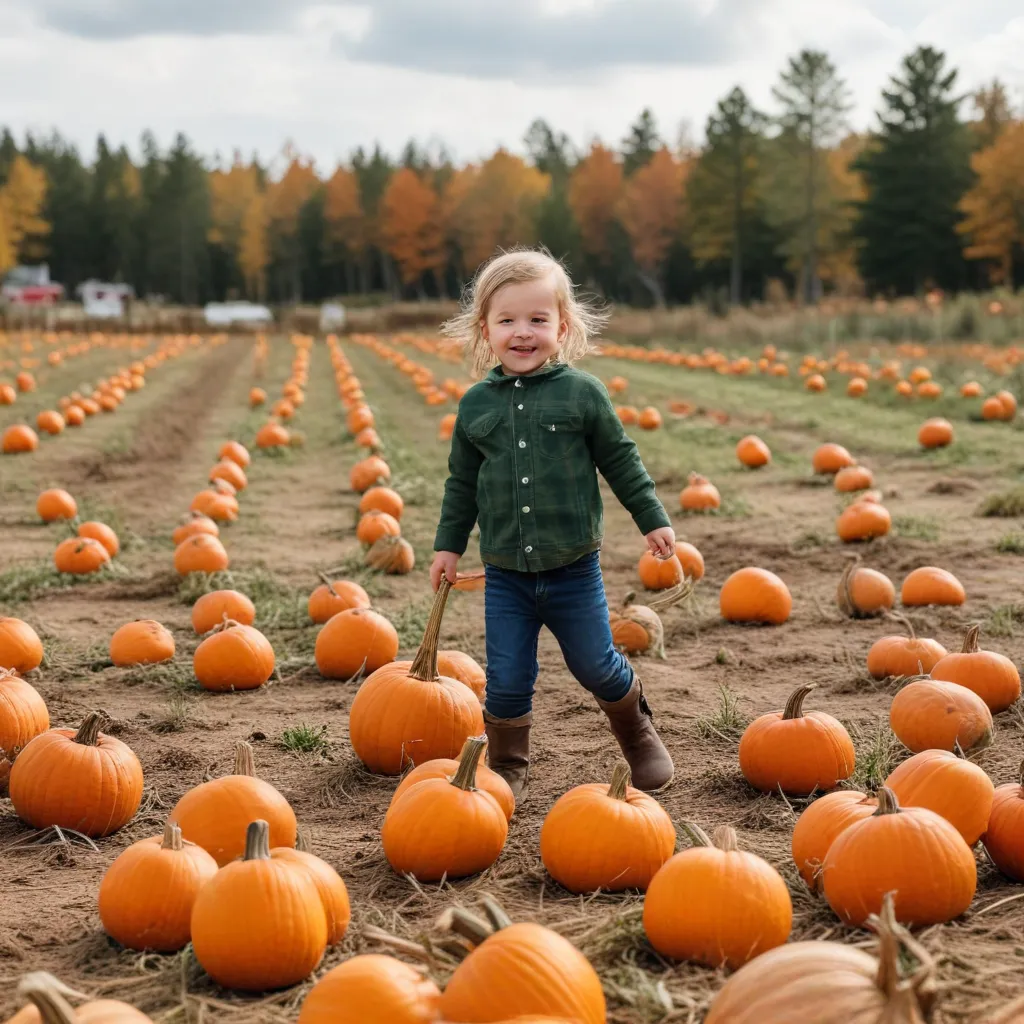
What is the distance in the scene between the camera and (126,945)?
125 inches

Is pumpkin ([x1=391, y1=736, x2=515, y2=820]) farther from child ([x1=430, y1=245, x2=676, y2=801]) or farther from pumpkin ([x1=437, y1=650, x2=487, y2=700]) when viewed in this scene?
pumpkin ([x1=437, y1=650, x2=487, y2=700])

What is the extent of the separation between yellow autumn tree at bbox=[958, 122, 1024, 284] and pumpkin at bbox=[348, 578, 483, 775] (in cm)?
5530

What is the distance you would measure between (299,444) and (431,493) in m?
4.38

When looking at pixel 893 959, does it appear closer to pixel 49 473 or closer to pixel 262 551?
pixel 262 551

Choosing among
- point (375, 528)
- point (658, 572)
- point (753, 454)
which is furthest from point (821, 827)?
point (753, 454)

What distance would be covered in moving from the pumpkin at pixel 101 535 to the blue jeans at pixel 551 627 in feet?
16.3

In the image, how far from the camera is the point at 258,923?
287cm

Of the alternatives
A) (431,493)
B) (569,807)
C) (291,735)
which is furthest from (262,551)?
(569,807)

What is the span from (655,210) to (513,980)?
7801 centimetres

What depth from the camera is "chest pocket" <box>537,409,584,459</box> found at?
4.27m

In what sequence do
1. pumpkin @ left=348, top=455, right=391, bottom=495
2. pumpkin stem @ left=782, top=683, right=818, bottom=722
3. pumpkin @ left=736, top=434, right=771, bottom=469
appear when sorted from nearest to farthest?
pumpkin stem @ left=782, top=683, right=818, bottom=722, pumpkin @ left=348, top=455, right=391, bottom=495, pumpkin @ left=736, top=434, right=771, bottom=469

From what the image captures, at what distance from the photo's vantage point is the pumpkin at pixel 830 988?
85.0 inches

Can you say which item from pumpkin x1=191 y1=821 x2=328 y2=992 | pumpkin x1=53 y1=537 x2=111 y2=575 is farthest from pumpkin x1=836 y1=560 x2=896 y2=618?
pumpkin x1=53 y1=537 x2=111 y2=575

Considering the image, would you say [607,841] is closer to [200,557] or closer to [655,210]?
[200,557]
